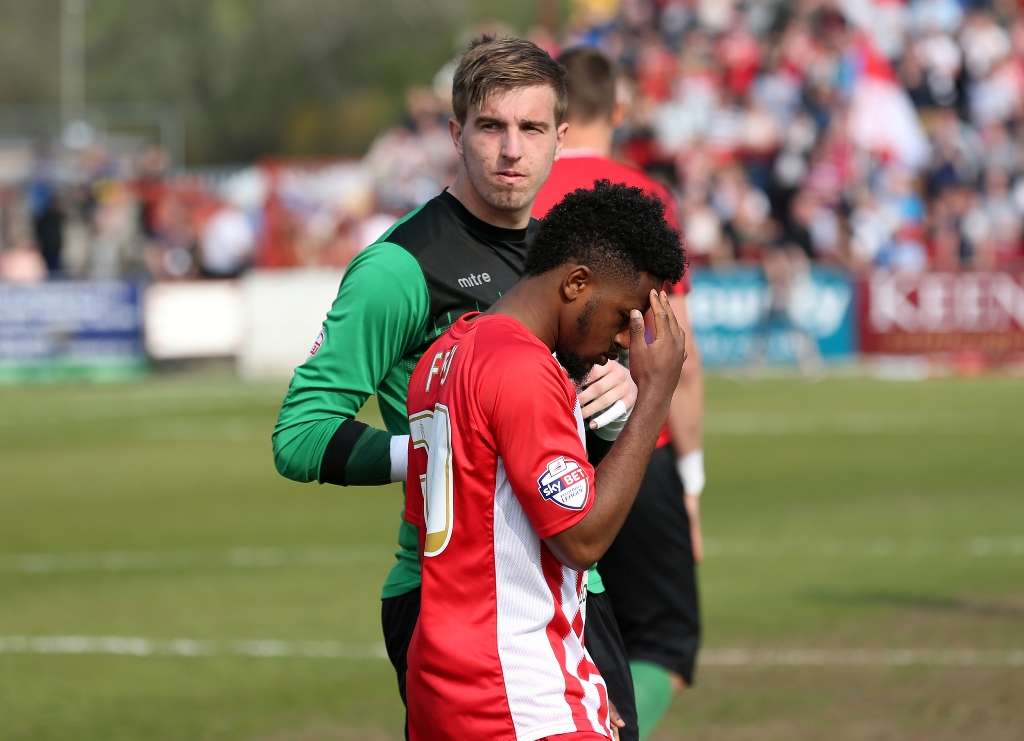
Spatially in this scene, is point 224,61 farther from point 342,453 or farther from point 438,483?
point 438,483

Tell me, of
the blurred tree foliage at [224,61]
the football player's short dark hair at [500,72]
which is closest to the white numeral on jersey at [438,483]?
the football player's short dark hair at [500,72]

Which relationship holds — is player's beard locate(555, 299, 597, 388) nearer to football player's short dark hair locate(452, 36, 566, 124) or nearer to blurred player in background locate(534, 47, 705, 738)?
football player's short dark hair locate(452, 36, 566, 124)

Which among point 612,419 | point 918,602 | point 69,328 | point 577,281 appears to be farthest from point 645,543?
point 69,328

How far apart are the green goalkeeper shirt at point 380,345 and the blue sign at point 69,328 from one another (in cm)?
2466

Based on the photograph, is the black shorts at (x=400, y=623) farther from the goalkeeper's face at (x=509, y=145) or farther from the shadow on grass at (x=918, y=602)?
the shadow on grass at (x=918, y=602)

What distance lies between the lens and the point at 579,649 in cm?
396

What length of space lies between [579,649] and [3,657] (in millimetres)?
6171

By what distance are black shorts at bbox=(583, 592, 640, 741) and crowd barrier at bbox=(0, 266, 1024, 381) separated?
76.6 ft

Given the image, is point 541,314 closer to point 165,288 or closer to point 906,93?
point 165,288

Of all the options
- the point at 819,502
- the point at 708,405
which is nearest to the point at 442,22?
the point at 708,405

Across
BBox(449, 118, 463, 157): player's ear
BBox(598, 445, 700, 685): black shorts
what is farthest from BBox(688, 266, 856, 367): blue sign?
BBox(449, 118, 463, 157): player's ear

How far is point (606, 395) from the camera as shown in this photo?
4145 mm

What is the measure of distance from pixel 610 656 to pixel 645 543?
169cm

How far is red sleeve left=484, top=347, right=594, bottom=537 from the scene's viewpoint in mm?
3707
